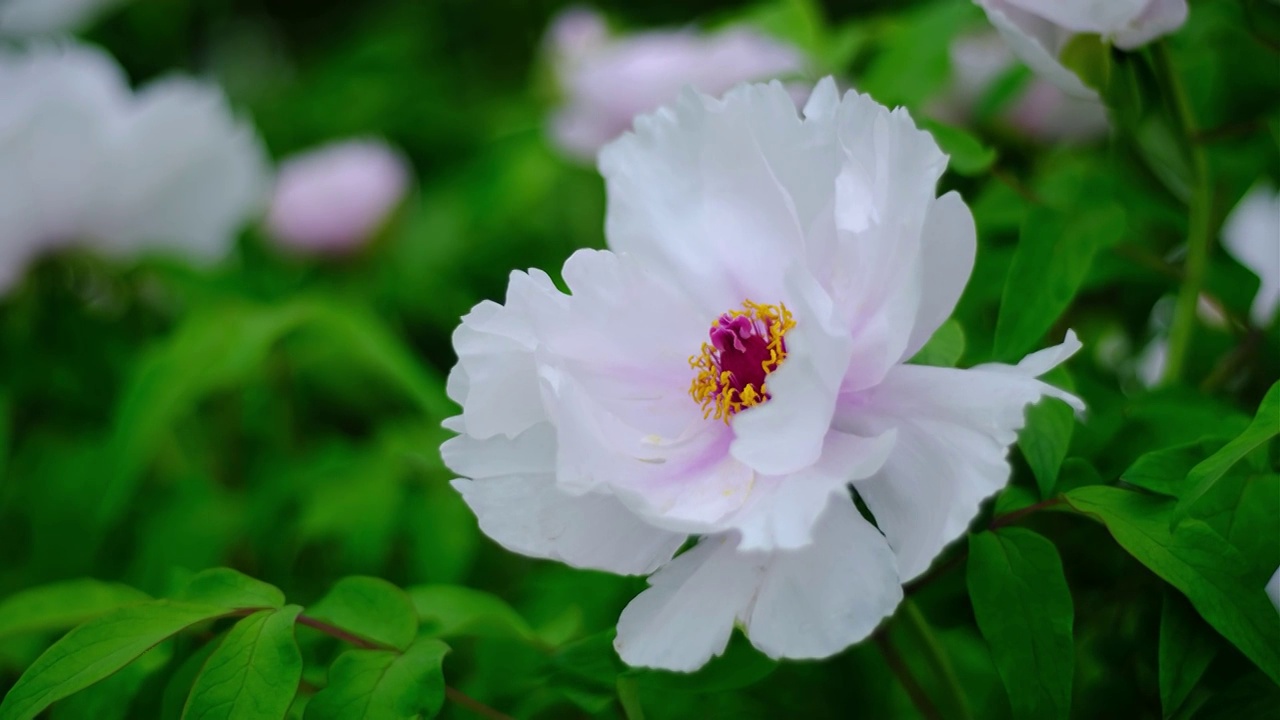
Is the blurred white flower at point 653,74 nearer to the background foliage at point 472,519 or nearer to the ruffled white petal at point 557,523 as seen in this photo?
the background foliage at point 472,519

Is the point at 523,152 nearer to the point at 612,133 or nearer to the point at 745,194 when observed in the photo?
the point at 612,133

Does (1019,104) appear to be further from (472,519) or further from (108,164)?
(108,164)

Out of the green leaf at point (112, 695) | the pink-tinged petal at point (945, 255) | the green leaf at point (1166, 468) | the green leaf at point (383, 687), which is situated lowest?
the green leaf at point (112, 695)

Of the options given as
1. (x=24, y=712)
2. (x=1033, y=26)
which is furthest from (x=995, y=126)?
(x=24, y=712)

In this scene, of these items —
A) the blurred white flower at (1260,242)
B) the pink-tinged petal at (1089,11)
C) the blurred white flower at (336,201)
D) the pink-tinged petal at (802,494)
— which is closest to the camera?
the pink-tinged petal at (802,494)

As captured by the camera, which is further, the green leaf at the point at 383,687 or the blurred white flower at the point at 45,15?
the blurred white flower at the point at 45,15

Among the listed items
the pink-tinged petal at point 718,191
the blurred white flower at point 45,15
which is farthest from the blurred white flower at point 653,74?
the blurred white flower at point 45,15

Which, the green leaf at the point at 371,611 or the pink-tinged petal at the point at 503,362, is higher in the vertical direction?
the pink-tinged petal at the point at 503,362
